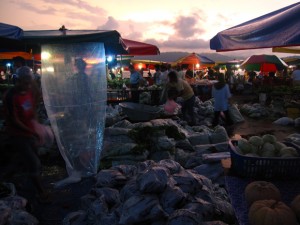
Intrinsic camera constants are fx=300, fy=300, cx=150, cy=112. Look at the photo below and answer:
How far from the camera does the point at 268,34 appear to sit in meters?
3.25

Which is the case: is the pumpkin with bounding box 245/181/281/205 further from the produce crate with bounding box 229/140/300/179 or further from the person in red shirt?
the person in red shirt

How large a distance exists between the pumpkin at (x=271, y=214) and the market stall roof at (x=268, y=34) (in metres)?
1.59

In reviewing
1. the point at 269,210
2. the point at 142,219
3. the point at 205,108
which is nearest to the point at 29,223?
the point at 142,219

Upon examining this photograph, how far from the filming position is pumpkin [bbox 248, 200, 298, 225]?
2.28 metres

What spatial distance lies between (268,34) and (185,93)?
6.62 m

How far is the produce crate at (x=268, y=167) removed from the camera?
3.15 m

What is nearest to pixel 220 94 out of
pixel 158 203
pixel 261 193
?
pixel 158 203

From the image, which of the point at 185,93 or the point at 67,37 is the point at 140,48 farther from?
the point at 67,37

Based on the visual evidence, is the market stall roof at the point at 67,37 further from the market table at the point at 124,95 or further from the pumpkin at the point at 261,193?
the market table at the point at 124,95

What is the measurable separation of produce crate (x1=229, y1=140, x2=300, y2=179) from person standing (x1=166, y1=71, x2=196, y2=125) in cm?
645

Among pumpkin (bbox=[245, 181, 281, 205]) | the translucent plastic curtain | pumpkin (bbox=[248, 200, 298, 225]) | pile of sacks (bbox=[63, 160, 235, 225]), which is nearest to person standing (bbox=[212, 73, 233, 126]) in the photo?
the translucent plastic curtain

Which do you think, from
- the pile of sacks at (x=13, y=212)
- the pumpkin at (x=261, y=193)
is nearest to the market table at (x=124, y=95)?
the pile of sacks at (x=13, y=212)

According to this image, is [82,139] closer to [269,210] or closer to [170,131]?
[170,131]

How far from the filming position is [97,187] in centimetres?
412
